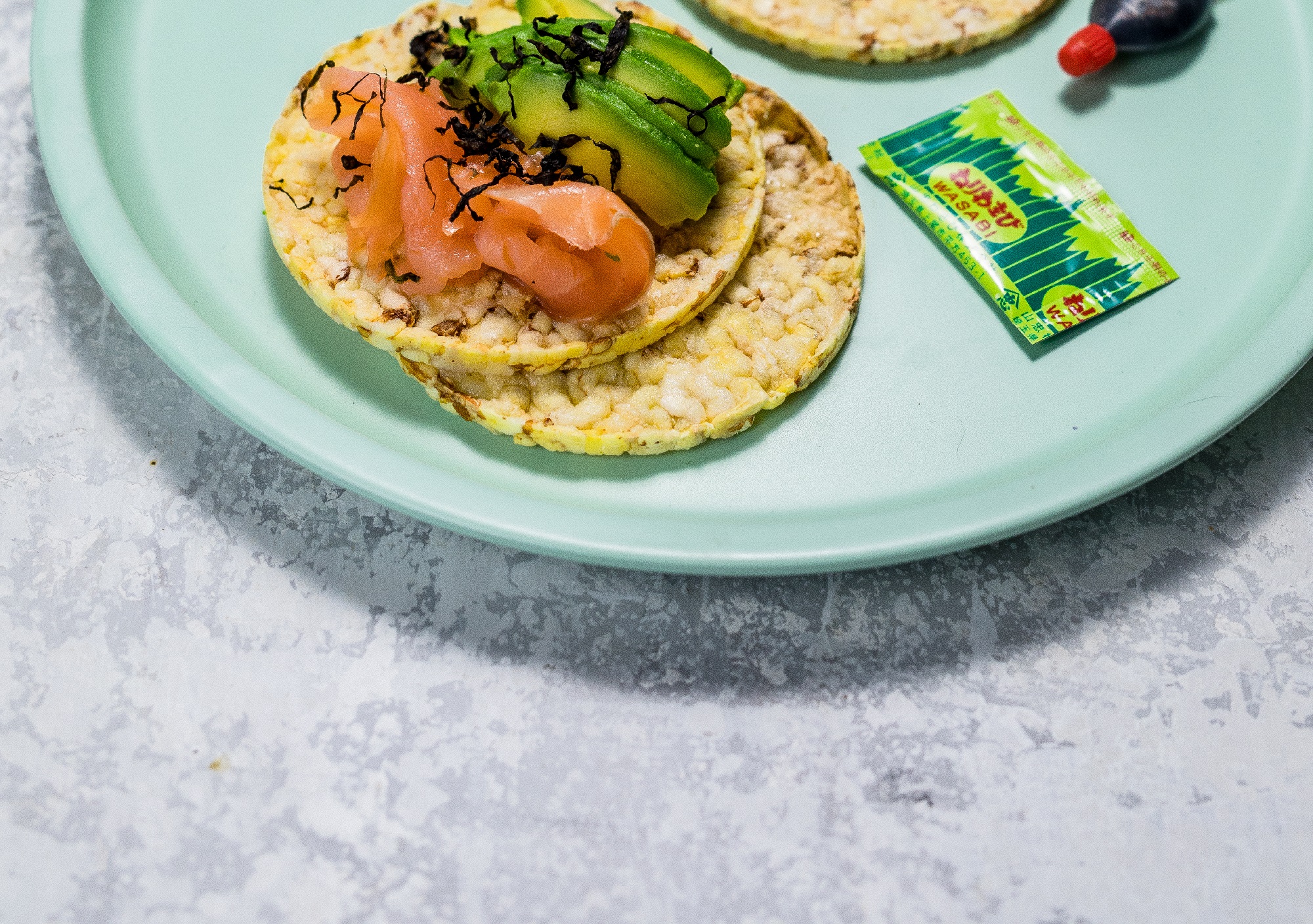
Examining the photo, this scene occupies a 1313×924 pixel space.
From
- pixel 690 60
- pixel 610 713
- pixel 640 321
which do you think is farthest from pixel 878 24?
pixel 610 713

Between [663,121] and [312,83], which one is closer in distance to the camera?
[663,121]

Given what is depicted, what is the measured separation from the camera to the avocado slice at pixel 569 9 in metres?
2.06

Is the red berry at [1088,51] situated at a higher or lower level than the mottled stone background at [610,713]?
higher

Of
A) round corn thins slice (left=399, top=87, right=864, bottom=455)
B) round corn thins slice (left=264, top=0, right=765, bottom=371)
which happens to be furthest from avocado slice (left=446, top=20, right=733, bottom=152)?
round corn thins slice (left=399, top=87, right=864, bottom=455)

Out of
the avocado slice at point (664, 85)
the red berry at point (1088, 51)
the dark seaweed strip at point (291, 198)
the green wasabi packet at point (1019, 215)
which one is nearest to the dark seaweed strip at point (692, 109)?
the avocado slice at point (664, 85)

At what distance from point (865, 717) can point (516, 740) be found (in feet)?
2.07

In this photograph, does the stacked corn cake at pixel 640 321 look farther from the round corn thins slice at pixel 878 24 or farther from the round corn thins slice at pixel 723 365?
the round corn thins slice at pixel 878 24

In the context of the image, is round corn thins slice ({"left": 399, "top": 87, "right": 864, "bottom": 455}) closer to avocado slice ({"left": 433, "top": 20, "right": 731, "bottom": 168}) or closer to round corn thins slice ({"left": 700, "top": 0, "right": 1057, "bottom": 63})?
avocado slice ({"left": 433, "top": 20, "right": 731, "bottom": 168})

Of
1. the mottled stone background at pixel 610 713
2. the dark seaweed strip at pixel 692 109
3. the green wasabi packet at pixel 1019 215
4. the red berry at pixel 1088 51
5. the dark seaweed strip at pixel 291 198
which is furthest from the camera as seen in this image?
the red berry at pixel 1088 51

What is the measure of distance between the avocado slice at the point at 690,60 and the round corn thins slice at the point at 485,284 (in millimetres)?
141

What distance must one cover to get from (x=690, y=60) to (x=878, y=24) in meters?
0.76

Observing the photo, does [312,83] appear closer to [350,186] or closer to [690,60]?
[350,186]

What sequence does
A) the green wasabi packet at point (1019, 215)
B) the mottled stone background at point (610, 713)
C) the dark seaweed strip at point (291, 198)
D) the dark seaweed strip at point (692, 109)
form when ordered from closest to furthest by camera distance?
the mottled stone background at point (610, 713)
the dark seaweed strip at point (692, 109)
the dark seaweed strip at point (291, 198)
the green wasabi packet at point (1019, 215)

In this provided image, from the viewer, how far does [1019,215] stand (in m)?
2.26
